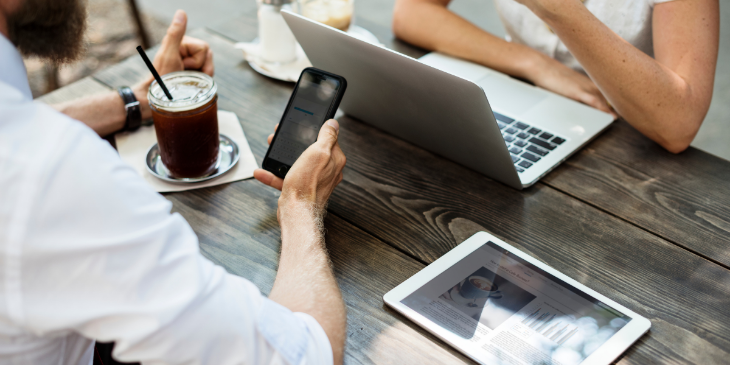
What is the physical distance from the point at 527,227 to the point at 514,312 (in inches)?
7.4

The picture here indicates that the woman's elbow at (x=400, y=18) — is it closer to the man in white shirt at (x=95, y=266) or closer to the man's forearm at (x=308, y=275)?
the man's forearm at (x=308, y=275)

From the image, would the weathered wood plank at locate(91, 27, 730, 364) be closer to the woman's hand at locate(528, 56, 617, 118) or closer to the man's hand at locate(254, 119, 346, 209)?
the man's hand at locate(254, 119, 346, 209)

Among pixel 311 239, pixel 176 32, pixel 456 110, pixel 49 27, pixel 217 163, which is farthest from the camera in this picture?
pixel 176 32

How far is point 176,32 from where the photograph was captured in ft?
3.63

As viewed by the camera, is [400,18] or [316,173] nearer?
[316,173]

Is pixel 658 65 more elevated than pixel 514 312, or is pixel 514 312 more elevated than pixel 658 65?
pixel 658 65

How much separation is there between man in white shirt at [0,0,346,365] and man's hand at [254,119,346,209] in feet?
0.82

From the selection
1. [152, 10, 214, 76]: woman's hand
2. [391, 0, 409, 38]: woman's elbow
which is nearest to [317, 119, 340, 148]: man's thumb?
[152, 10, 214, 76]: woman's hand

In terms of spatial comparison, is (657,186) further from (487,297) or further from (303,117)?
(303,117)

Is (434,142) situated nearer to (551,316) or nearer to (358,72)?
(358,72)

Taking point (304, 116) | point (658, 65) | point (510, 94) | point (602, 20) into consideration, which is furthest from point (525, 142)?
point (602, 20)

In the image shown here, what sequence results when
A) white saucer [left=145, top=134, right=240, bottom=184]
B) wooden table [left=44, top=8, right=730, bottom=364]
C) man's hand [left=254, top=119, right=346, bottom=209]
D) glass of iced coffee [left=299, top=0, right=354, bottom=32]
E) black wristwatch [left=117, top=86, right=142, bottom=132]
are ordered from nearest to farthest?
wooden table [left=44, top=8, right=730, bottom=364]
man's hand [left=254, top=119, right=346, bottom=209]
white saucer [left=145, top=134, right=240, bottom=184]
black wristwatch [left=117, top=86, right=142, bottom=132]
glass of iced coffee [left=299, top=0, right=354, bottom=32]

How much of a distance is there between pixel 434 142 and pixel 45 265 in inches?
26.6

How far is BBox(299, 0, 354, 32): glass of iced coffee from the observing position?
4.23ft
